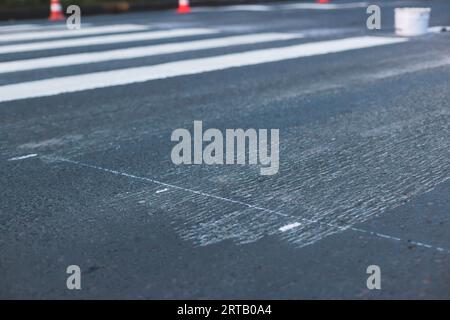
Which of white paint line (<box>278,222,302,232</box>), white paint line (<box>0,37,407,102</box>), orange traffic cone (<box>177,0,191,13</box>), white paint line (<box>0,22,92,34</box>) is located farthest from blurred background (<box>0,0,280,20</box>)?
white paint line (<box>278,222,302,232</box>)

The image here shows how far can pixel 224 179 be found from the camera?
4.49 metres

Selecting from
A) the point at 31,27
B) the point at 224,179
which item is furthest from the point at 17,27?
the point at 224,179

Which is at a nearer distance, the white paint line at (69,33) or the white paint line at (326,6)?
the white paint line at (69,33)

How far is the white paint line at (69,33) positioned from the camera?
11219 millimetres

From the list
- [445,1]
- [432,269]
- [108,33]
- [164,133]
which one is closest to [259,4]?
[445,1]

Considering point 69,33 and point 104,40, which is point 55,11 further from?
point 104,40

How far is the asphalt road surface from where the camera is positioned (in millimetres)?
3188

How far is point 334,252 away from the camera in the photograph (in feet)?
11.1

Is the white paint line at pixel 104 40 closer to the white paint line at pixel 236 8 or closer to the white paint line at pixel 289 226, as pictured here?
the white paint line at pixel 236 8

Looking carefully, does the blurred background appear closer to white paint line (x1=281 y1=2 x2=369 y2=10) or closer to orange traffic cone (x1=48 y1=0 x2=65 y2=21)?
orange traffic cone (x1=48 y1=0 x2=65 y2=21)

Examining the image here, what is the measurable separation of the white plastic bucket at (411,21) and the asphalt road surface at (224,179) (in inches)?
77.3

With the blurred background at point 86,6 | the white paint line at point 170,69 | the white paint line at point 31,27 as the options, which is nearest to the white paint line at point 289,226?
the white paint line at point 170,69

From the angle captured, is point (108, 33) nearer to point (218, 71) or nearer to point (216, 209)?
point (218, 71)
